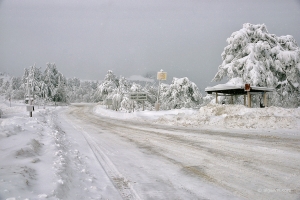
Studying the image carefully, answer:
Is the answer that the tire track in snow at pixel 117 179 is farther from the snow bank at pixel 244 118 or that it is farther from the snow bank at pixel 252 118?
the snow bank at pixel 252 118

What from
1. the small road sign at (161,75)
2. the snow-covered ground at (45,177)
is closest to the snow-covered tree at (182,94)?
the small road sign at (161,75)

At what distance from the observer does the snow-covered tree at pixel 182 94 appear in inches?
1547

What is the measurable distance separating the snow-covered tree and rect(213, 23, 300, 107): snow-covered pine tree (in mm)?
14564

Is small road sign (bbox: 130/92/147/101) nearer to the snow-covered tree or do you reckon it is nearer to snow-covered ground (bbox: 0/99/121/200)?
the snow-covered tree

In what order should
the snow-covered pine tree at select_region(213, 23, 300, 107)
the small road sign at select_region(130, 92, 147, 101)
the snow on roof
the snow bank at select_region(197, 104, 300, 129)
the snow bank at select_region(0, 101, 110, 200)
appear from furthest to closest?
1. the small road sign at select_region(130, 92, 147, 101)
2. the snow-covered pine tree at select_region(213, 23, 300, 107)
3. the snow on roof
4. the snow bank at select_region(197, 104, 300, 129)
5. the snow bank at select_region(0, 101, 110, 200)

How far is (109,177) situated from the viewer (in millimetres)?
4312

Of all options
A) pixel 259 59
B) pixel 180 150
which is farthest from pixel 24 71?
pixel 180 150

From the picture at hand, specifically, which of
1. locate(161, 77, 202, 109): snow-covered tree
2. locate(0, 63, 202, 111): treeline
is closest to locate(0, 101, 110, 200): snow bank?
locate(0, 63, 202, 111): treeline

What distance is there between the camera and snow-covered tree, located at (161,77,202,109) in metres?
39.3

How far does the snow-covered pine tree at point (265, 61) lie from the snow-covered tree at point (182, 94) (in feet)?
47.8

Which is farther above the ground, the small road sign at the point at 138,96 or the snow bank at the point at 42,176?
the small road sign at the point at 138,96

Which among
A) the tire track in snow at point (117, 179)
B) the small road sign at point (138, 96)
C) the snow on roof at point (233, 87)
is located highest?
the snow on roof at point (233, 87)

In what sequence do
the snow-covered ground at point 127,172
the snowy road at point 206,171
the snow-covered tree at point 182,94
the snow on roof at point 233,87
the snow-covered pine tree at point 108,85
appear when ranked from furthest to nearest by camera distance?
the snow-covered pine tree at point 108,85 < the snow-covered tree at point 182,94 < the snow on roof at point 233,87 < the snowy road at point 206,171 < the snow-covered ground at point 127,172

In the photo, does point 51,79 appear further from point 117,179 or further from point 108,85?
point 117,179
